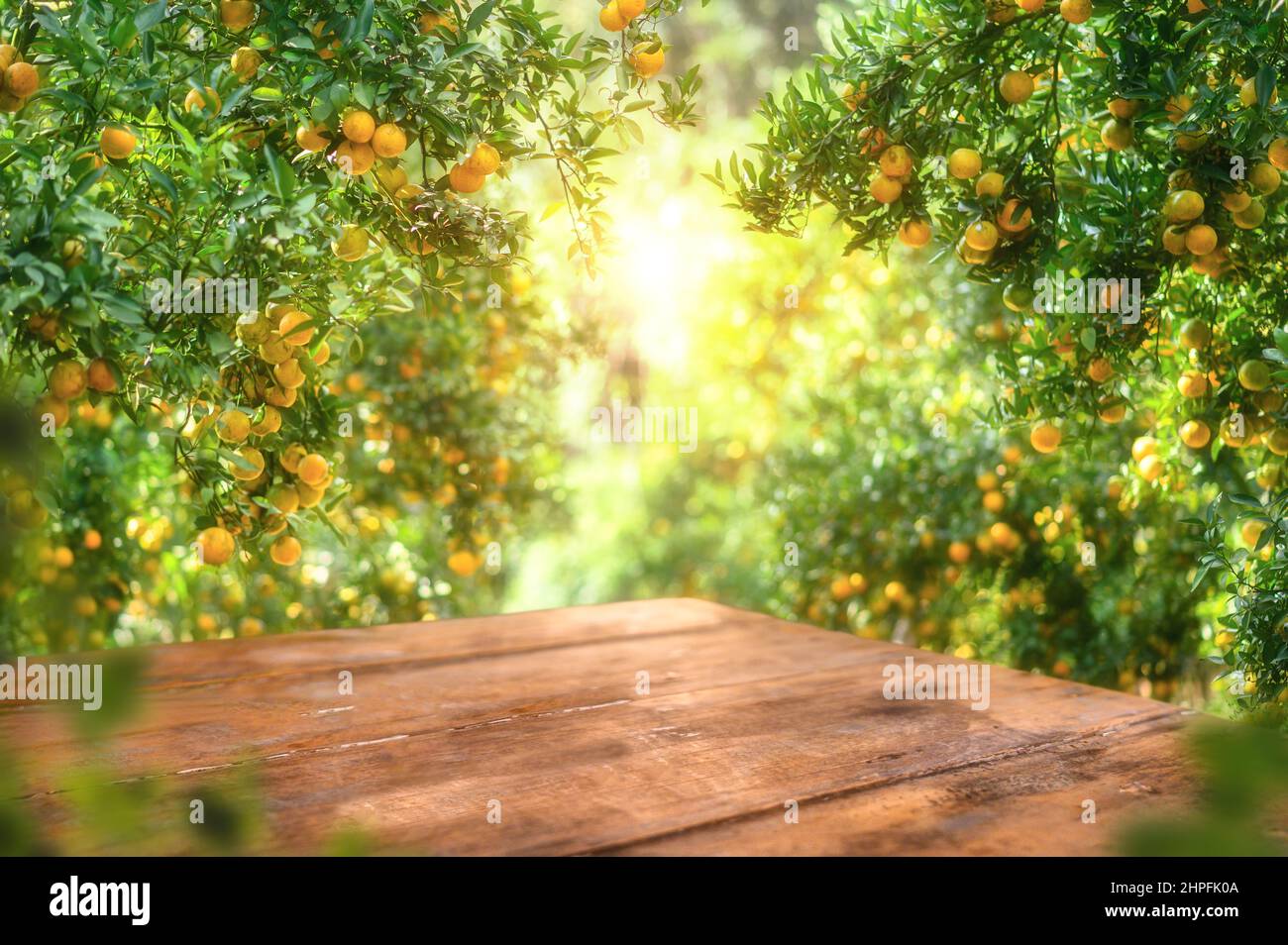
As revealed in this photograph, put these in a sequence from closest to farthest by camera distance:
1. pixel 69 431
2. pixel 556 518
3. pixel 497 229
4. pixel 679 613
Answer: pixel 497 229
pixel 679 613
pixel 69 431
pixel 556 518

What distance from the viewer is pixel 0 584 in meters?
2.65

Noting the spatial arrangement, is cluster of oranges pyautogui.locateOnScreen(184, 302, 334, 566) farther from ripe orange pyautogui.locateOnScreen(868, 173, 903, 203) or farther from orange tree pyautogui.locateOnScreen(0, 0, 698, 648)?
ripe orange pyautogui.locateOnScreen(868, 173, 903, 203)

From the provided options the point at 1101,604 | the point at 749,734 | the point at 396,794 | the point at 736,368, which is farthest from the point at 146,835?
the point at 736,368

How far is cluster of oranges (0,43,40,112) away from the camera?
1.25 metres

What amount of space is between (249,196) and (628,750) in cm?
73

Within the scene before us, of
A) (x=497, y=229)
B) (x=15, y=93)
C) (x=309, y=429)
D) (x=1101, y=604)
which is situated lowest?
(x=1101, y=604)

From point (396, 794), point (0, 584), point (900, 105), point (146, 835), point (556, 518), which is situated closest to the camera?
point (146, 835)

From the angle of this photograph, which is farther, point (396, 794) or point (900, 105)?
point (900, 105)

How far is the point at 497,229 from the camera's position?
1.44 metres

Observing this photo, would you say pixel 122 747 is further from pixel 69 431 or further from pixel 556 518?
pixel 556 518

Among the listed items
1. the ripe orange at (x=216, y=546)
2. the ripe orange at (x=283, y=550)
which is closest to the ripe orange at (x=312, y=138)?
the ripe orange at (x=216, y=546)

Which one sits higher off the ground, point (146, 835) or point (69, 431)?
point (69, 431)

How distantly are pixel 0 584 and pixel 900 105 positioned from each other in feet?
7.54

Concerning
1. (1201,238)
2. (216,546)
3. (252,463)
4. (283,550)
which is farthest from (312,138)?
(1201,238)
